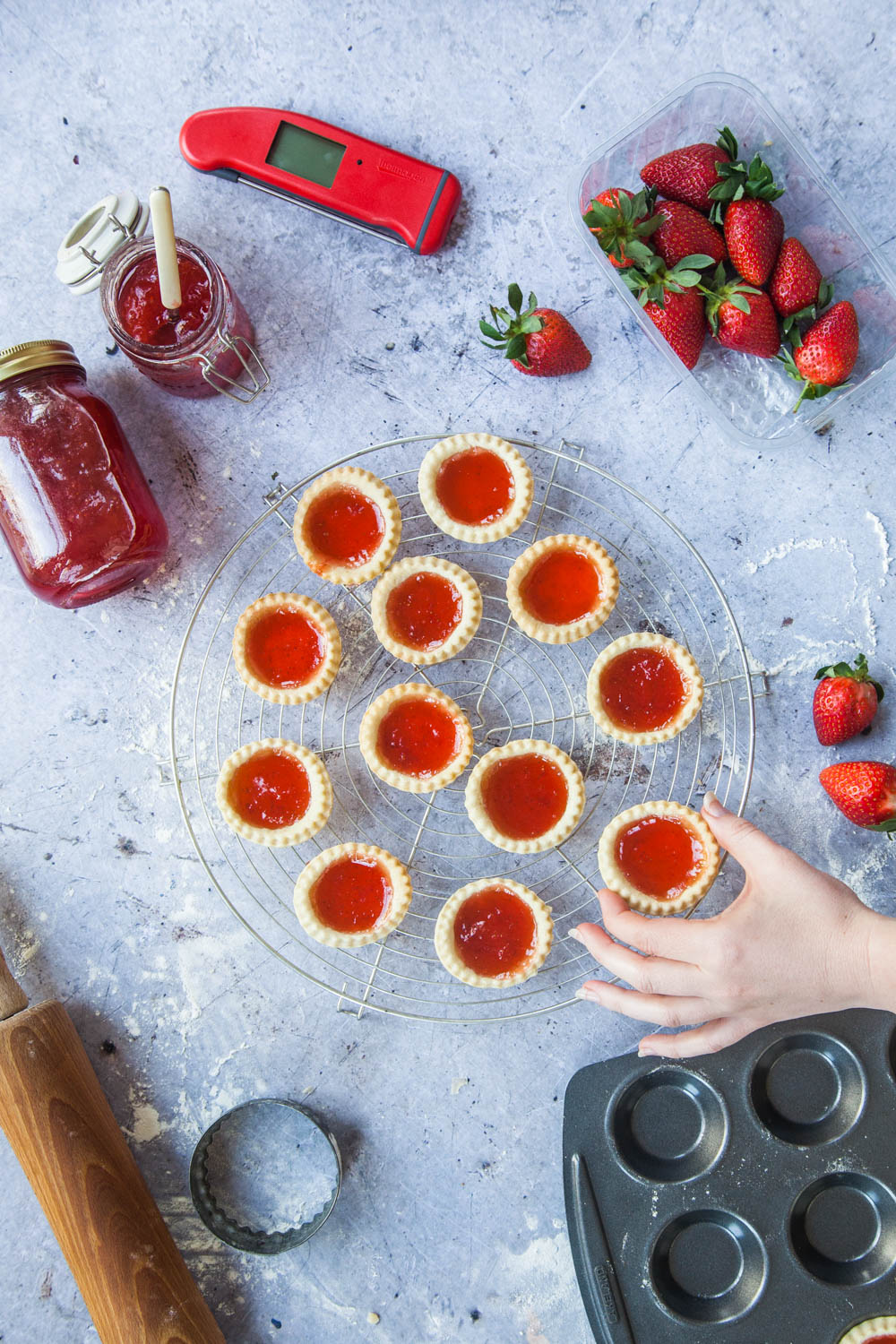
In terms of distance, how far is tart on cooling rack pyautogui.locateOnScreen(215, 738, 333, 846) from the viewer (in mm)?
2986

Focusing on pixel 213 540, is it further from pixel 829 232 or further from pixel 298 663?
pixel 829 232

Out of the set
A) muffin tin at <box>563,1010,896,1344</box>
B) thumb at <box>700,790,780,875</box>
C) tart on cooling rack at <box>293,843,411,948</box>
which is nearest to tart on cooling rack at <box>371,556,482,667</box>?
tart on cooling rack at <box>293,843,411,948</box>

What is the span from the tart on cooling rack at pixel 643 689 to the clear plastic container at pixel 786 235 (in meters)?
0.78

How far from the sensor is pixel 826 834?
3.08 metres

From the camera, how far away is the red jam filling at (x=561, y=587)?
3012 millimetres

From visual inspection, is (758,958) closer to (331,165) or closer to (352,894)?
(352,894)

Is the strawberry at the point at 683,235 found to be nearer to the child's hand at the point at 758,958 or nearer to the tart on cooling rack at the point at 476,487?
the tart on cooling rack at the point at 476,487

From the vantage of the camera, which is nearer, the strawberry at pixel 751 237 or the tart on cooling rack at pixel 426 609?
the strawberry at pixel 751 237

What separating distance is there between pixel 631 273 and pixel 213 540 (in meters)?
1.69

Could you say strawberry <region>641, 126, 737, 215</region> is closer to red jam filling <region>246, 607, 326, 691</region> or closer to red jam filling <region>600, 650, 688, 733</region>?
red jam filling <region>600, 650, 688, 733</region>

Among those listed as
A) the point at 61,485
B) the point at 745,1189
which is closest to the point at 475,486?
the point at 61,485

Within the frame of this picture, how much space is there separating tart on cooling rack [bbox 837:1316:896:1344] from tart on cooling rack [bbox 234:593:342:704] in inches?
105

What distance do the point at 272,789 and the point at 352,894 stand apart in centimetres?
46

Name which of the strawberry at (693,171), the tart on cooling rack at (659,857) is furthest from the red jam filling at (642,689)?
the strawberry at (693,171)
